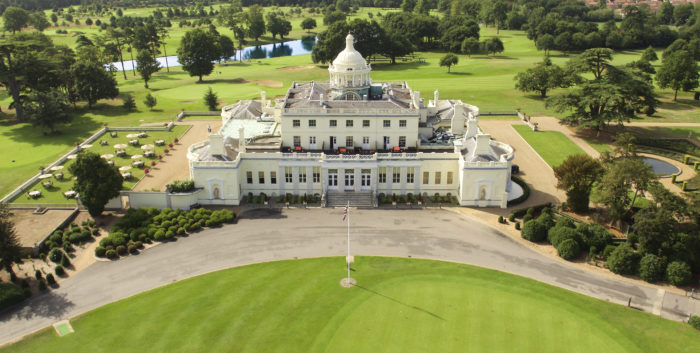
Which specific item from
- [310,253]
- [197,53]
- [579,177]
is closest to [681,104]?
[579,177]

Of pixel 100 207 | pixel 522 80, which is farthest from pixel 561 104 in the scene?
pixel 100 207

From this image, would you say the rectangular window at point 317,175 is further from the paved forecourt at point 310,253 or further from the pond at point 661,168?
the pond at point 661,168

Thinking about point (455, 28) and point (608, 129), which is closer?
point (608, 129)

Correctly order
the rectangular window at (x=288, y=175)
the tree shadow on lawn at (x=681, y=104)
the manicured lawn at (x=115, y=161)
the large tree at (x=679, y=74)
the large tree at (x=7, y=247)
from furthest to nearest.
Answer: the large tree at (x=679, y=74) < the tree shadow on lawn at (x=681, y=104) < the manicured lawn at (x=115, y=161) < the rectangular window at (x=288, y=175) < the large tree at (x=7, y=247)

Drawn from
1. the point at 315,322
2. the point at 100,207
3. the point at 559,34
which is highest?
the point at 559,34

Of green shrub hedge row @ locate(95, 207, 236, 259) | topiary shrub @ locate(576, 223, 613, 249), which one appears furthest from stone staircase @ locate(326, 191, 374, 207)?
topiary shrub @ locate(576, 223, 613, 249)

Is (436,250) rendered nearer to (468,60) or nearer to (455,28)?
(468,60)

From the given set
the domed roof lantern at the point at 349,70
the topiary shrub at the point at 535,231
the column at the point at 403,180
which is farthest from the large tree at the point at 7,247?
the topiary shrub at the point at 535,231
